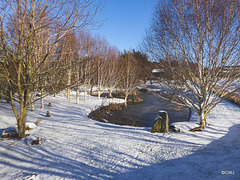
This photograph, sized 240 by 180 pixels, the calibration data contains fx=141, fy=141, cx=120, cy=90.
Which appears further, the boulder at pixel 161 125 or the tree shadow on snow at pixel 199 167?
the boulder at pixel 161 125

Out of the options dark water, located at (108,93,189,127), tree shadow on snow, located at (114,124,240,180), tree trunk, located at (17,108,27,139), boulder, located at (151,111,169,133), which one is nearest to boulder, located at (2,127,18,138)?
tree trunk, located at (17,108,27,139)

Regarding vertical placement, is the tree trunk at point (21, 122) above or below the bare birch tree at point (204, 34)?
below

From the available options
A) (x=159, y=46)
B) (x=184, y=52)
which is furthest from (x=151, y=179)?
(x=159, y=46)

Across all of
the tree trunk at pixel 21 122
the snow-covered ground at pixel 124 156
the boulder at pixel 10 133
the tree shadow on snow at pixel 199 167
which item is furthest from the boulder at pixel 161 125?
the boulder at pixel 10 133

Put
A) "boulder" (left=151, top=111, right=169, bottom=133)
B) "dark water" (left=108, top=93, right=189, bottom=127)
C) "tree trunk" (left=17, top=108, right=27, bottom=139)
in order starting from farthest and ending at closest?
"dark water" (left=108, top=93, right=189, bottom=127) < "boulder" (left=151, top=111, right=169, bottom=133) < "tree trunk" (left=17, top=108, right=27, bottom=139)

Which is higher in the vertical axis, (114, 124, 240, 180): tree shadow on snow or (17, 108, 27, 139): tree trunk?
(17, 108, 27, 139): tree trunk

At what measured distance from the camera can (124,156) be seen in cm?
411

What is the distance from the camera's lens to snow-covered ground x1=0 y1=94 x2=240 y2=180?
336cm

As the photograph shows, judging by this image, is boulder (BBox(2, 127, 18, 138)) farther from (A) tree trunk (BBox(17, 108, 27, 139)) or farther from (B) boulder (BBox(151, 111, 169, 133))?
(B) boulder (BBox(151, 111, 169, 133))

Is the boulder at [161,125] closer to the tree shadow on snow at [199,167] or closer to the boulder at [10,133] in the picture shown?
the tree shadow on snow at [199,167]

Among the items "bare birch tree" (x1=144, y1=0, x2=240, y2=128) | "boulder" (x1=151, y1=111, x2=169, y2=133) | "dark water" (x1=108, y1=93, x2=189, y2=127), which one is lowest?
"dark water" (x1=108, y1=93, x2=189, y2=127)

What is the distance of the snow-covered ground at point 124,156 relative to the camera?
3357mm

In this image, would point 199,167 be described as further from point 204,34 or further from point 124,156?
point 204,34

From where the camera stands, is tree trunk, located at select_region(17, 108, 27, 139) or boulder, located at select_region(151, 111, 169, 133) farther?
boulder, located at select_region(151, 111, 169, 133)
